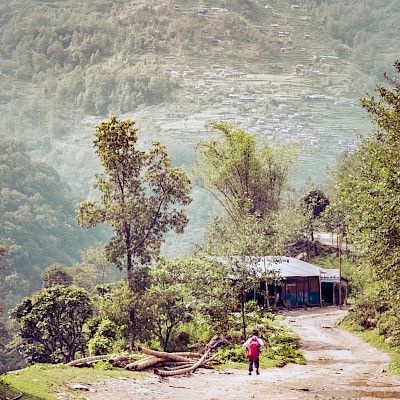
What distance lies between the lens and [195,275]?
27.5 meters

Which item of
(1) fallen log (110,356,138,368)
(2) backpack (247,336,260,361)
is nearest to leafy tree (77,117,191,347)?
(1) fallen log (110,356,138,368)

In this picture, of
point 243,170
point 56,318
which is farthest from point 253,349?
point 243,170

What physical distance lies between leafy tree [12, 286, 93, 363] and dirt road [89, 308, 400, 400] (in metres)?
12.8

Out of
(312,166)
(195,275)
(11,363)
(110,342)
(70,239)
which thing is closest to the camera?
(195,275)

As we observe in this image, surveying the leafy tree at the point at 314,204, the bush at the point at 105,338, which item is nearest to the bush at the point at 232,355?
the bush at the point at 105,338

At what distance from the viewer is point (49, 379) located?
50.6ft

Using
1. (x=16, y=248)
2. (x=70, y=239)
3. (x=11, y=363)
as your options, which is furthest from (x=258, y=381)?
(x=70, y=239)

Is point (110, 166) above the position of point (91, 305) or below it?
above

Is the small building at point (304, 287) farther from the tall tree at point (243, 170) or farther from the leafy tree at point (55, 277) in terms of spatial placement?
the leafy tree at point (55, 277)

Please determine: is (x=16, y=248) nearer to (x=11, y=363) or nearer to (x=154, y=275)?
(x=11, y=363)

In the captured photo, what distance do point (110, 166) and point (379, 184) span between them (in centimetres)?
1248

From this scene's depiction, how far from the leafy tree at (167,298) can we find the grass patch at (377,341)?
8113 millimetres

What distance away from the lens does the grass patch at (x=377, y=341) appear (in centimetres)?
2188

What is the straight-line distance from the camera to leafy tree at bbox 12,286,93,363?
34469mm
